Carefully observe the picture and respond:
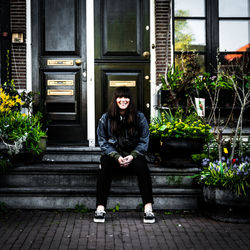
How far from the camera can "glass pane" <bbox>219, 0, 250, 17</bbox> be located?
21.4ft

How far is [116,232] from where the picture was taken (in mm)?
3672

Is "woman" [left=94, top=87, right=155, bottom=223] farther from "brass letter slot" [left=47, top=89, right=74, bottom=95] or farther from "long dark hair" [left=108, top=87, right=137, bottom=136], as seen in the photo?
"brass letter slot" [left=47, top=89, right=74, bottom=95]

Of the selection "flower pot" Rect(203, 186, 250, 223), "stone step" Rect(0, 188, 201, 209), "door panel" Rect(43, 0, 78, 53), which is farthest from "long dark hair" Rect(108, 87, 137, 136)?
"door panel" Rect(43, 0, 78, 53)

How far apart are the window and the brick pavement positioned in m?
3.33

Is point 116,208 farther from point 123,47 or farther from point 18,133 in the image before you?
point 123,47

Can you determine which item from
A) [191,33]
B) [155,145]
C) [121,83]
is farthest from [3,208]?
[191,33]

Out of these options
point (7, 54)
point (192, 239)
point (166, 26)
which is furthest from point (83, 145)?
point (192, 239)

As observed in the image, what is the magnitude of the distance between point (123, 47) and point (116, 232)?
3609 millimetres

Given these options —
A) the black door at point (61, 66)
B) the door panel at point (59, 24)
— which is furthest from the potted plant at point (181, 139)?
the door panel at point (59, 24)

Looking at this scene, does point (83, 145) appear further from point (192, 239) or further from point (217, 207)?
point (192, 239)

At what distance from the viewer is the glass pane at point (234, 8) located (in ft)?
21.4

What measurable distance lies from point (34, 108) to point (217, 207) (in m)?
3.54

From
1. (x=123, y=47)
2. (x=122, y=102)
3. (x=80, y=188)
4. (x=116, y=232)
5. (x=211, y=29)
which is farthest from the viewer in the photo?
(x=211, y=29)

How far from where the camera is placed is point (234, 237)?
11.6 ft
